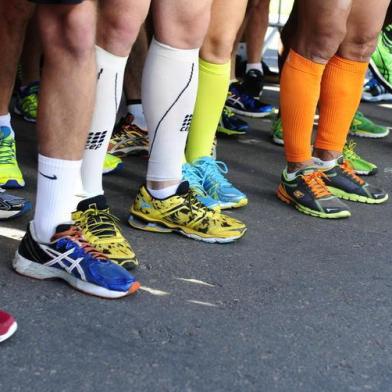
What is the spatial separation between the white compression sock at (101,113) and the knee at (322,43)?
96 centimetres

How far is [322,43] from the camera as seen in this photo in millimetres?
3420

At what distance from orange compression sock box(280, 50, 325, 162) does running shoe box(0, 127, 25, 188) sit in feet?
3.54

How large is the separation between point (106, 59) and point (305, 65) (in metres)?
1.06

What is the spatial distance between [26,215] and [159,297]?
2.61 ft

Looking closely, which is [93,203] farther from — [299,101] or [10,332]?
[299,101]

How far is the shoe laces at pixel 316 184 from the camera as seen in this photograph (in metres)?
3.51

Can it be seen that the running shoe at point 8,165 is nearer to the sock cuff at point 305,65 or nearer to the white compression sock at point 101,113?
the white compression sock at point 101,113

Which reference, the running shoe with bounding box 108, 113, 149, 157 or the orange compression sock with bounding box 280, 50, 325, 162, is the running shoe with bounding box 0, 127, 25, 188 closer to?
the running shoe with bounding box 108, 113, 149, 157

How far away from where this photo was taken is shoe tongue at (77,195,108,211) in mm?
2695

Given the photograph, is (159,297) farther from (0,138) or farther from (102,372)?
(0,138)

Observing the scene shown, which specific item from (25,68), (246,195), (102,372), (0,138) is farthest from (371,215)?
(25,68)

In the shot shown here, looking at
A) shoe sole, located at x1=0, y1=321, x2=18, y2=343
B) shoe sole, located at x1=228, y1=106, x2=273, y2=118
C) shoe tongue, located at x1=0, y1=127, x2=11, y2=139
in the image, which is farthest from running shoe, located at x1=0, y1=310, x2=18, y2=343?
shoe sole, located at x1=228, y1=106, x2=273, y2=118

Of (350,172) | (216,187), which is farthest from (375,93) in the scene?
(216,187)

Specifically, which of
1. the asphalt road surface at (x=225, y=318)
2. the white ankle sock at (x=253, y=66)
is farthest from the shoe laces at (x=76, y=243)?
the white ankle sock at (x=253, y=66)
